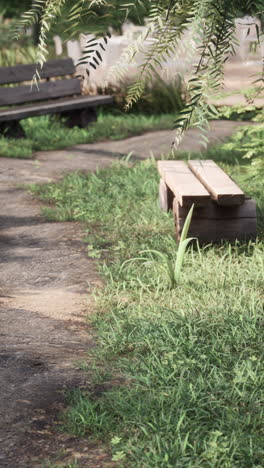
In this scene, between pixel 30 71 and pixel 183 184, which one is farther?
pixel 30 71

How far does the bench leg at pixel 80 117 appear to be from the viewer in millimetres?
9133

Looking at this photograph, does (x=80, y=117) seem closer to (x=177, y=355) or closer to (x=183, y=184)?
(x=183, y=184)

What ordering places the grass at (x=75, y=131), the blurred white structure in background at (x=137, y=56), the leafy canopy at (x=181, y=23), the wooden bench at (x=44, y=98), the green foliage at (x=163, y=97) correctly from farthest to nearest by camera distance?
the green foliage at (x=163, y=97) → the blurred white structure in background at (x=137, y=56) → the wooden bench at (x=44, y=98) → the grass at (x=75, y=131) → the leafy canopy at (x=181, y=23)

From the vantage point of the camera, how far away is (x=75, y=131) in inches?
349

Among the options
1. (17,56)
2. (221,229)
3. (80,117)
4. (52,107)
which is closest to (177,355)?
(221,229)

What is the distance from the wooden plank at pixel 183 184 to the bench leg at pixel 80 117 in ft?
13.1

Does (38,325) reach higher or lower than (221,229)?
lower

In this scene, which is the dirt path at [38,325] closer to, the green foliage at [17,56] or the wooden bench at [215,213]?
the wooden bench at [215,213]

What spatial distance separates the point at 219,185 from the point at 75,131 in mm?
4672

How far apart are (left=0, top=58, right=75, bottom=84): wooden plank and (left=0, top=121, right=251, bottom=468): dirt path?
8.12ft

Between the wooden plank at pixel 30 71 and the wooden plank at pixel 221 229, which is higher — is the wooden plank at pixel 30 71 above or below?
above

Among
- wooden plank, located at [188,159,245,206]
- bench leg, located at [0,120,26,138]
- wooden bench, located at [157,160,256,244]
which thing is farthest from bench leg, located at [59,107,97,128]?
wooden bench, located at [157,160,256,244]

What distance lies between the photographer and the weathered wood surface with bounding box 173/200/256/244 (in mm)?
4430

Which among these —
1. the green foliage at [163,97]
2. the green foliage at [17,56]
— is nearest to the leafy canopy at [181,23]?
the green foliage at [163,97]
